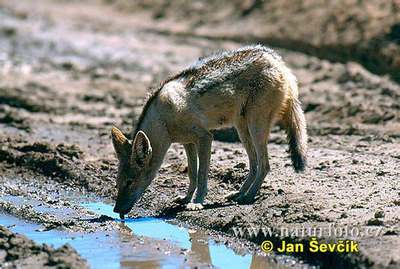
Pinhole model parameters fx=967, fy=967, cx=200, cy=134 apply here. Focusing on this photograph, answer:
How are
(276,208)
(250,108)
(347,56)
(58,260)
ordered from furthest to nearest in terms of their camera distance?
(347,56) < (250,108) < (276,208) < (58,260)

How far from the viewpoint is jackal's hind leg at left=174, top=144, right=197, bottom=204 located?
11.1m

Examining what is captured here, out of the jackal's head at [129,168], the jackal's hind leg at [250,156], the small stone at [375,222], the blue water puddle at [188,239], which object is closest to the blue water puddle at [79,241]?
the blue water puddle at [188,239]

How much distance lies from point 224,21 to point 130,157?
14.1m

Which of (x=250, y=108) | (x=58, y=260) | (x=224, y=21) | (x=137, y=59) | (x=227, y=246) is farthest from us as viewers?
(x=224, y=21)

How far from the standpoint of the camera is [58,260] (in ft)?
27.0

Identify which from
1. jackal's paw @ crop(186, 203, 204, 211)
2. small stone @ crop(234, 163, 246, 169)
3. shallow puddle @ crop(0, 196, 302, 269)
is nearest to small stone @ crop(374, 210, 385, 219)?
shallow puddle @ crop(0, 196, 302, 269)

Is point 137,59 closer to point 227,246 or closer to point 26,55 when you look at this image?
point 26,55

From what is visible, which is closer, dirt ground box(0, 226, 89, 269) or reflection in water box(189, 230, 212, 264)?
dirt ground box(0, 226, 89, 269)

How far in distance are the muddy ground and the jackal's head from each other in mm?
448

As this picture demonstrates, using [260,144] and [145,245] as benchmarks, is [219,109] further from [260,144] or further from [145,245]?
[145,245]

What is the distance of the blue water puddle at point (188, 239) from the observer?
8.97 m

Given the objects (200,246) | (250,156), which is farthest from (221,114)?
(200,246)

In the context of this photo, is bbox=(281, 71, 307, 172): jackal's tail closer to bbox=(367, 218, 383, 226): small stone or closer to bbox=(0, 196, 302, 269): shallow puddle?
bbox=(0, 196, 302, 269): shallow puddle

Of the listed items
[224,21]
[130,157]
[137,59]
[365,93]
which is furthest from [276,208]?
[224,21]
